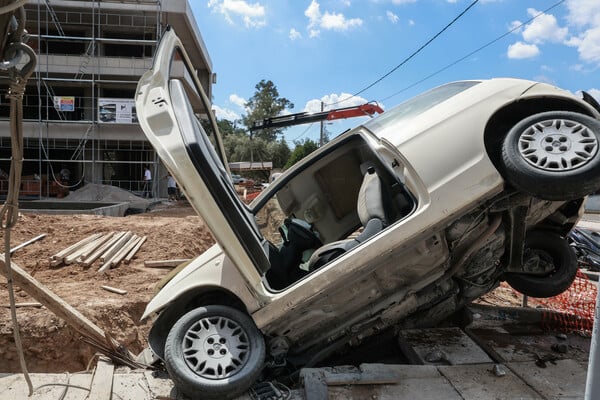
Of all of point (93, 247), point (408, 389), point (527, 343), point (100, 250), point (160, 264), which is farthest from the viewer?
point (93, 247)

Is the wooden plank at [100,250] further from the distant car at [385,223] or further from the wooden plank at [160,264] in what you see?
the distant car at [385,223]

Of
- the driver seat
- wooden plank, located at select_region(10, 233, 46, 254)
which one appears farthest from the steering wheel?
wooden plank, located at select_region(10, 233, 46, 254)

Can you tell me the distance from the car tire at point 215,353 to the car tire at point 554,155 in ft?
6.07

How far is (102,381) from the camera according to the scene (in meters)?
2.80

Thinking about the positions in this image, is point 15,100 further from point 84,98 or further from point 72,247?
point 84,98

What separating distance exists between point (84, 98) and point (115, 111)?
3.70m

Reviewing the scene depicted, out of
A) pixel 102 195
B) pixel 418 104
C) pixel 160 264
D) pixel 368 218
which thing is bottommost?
pixel 102 195

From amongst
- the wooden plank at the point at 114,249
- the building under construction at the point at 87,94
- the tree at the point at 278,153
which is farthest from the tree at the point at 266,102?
the wooden plank at the point at 114,249

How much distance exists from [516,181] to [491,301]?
4.02 m

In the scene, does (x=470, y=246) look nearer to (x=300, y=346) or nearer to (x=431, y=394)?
(x=431, y=394)

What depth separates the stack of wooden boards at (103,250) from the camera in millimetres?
8117

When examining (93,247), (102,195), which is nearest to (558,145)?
(93,247)

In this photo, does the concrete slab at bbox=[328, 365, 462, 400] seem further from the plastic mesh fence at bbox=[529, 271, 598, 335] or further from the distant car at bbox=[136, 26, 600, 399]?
the plastic mesh fence at bbox=[529, 271, 598, 335]

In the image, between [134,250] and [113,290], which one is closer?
[113,290]
